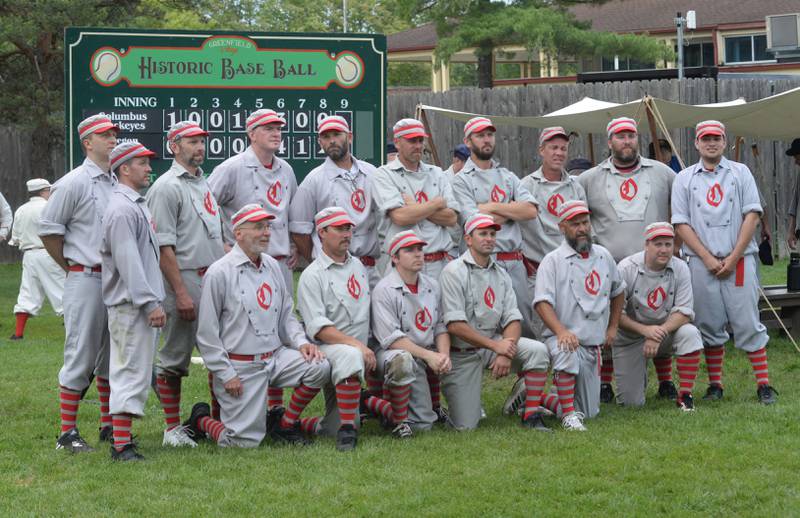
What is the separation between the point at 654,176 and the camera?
959 cm

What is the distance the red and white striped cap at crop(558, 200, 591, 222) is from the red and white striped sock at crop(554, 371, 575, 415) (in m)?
1.10

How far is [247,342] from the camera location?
26.4ft

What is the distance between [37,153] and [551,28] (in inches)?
495

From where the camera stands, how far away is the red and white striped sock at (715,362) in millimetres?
9375

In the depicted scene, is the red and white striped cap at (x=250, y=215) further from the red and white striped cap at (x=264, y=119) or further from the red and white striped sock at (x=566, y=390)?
the red and white striped sock at (x=566, y=390)

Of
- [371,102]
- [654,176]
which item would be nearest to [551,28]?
[371,102]

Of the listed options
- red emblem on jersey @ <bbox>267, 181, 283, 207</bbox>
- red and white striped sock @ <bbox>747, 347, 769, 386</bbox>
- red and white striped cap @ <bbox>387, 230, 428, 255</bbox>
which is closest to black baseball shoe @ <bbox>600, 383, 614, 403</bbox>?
red and white striped sock @ <bbox>747, 347, 769, 386</bbox>

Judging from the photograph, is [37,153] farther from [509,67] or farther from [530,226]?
[509,67]

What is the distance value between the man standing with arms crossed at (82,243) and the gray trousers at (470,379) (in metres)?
2.39

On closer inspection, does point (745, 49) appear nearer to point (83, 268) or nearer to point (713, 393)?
point (713, 393)

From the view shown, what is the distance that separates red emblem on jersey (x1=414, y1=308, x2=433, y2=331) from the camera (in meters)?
8.55

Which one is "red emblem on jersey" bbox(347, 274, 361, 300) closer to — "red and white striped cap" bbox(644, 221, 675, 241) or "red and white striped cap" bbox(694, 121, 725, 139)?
"red and white striped cap" bbox(644, 221, 675, 241)

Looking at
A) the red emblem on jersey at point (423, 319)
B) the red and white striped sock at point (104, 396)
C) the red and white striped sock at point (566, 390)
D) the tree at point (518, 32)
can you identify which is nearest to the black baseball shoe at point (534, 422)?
the red and white striped sock at point (566, 390)

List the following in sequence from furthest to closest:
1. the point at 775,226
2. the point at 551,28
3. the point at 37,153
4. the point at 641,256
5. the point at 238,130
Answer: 1. the point at 551,28
2. the point at 37,153
3. the point at 775,226
4. the point at 238,130
5. the point at 641,256
